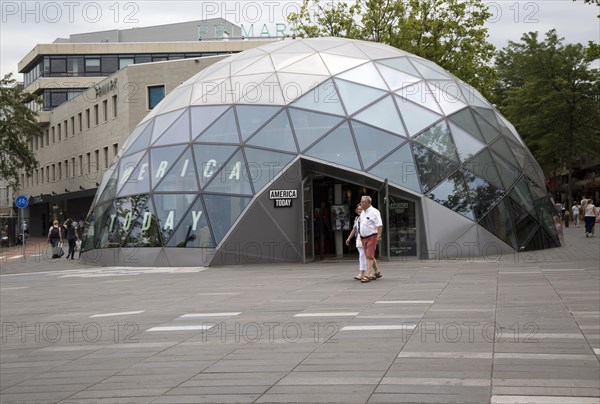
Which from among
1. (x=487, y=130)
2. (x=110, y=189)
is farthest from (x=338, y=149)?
(x=110, y=189)

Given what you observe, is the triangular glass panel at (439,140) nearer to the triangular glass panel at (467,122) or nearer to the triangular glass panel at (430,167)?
the triangular glass panel at (430,167)

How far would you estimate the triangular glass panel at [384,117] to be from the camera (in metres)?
21.3

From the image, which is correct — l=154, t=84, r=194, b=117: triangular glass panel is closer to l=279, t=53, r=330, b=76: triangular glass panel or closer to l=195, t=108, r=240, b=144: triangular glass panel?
l=195, t=108, r=240, b=144: triangular glass panel

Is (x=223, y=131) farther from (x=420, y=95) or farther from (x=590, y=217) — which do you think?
(x=590, y=217)

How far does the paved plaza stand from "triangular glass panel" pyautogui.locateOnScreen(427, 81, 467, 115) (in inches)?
330

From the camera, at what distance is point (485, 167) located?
2203 cm

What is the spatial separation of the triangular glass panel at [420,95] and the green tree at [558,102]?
2747cm

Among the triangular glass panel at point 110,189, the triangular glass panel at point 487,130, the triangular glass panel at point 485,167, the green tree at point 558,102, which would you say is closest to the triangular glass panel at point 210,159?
the triangular glass panel at point 110,189

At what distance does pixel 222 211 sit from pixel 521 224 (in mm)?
8736

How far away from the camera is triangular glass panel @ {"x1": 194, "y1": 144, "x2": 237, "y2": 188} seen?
69.9 feet

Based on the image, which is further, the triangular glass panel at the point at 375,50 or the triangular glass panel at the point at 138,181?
the triangular glass panel at the point at 375,50

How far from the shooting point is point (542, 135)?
50.1 m

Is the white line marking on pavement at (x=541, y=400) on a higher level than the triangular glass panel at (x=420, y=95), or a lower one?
lower

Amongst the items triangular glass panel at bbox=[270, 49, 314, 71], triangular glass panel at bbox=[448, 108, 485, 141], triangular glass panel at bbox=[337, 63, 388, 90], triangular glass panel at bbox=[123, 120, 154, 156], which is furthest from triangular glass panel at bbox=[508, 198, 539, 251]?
triangular glass panel at bbox=[123, 120, 154, 156]
